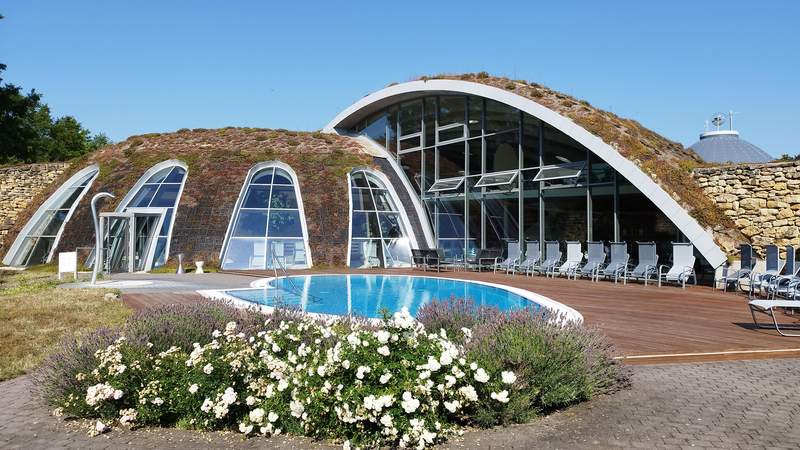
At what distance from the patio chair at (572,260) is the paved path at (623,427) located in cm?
1149

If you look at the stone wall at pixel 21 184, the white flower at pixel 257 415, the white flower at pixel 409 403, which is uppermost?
→ the stone wall at pixel 21 184

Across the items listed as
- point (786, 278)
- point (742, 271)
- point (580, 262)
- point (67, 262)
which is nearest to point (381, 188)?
point (580, 262)

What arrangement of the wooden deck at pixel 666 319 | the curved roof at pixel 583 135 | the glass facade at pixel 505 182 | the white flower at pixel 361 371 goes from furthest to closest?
the glass facade at pixel 505 182
the curved roof at pixel 583 135
the wooden deck at pixel 666 319
the white flower at pixel 361 371

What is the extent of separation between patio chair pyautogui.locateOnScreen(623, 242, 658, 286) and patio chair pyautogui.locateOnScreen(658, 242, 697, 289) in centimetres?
27

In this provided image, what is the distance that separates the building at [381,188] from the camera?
17297 millimetres

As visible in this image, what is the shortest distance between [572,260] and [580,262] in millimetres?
243

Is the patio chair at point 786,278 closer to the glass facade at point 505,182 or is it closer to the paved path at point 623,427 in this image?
the glass facade at point 505,182

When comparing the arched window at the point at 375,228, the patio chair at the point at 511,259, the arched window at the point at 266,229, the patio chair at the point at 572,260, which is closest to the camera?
the patio chair at the point at 572,260

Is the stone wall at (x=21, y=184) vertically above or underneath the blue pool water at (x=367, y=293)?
above

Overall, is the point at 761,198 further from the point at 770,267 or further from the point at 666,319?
the point at 666,319

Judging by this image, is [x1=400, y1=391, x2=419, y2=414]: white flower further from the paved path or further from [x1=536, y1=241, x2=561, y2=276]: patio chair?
[x1=536, y1=241, x2=561, y2=276]: patio chair

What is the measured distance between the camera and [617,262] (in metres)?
15.8

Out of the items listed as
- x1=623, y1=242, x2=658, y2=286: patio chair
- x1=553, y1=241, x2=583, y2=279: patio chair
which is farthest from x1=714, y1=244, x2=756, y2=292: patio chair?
x1=553, y1=241, x2=583, y2=279: patio chair

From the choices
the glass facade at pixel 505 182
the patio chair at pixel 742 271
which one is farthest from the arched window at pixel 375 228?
the patio chair at pixel 742 271
